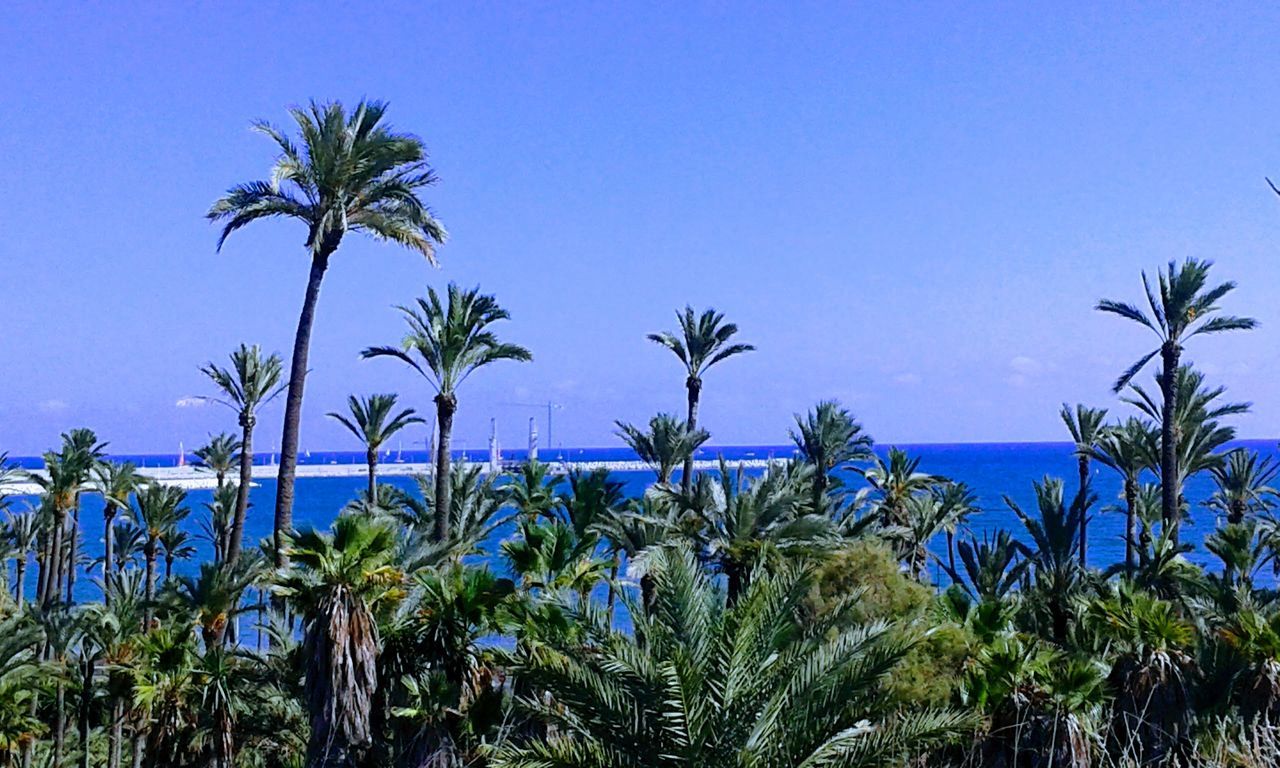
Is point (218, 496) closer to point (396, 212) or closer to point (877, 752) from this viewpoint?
point (396, 212)

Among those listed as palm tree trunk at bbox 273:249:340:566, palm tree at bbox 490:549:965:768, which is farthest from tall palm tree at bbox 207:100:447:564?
palm tree at bbox 490:549:965:768

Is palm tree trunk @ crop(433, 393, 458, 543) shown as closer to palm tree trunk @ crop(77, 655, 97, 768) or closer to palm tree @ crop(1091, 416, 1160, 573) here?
palm tree trunk @ crop(77, 655, 97, 768)

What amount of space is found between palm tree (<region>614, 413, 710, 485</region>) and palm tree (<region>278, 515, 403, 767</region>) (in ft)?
58.2

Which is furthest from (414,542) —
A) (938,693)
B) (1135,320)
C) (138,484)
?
(138,484)

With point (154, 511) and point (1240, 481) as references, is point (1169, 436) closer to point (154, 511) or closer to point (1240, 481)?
point (1240, 481)

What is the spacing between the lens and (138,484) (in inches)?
1891

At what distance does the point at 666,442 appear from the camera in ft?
125

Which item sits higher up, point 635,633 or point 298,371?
point 298,371

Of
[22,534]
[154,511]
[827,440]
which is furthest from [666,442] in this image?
[22,534]

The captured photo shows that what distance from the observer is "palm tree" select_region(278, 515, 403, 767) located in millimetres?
19078

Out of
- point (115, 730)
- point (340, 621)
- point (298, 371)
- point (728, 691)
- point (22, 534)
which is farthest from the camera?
point (22, 534)

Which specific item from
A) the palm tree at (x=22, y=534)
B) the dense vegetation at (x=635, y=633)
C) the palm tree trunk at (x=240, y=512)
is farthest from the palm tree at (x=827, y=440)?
the palm tree at (x=22, y=534)

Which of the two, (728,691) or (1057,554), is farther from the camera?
(1057,554)

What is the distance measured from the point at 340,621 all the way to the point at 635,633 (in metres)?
8.10
